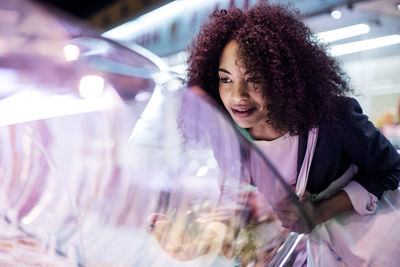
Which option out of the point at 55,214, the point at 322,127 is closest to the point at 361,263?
the point at 322,127

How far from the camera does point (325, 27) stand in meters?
1.12

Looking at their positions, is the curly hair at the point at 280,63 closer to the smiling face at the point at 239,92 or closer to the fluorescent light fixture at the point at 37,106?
the smiling face at the point at 239,92

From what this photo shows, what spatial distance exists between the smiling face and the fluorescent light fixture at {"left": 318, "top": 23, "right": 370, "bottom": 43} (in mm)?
428

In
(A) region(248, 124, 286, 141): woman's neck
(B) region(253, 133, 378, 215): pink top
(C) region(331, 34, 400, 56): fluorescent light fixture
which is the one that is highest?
(C) region(331, 34, 400, 56): fluorescent light fixture

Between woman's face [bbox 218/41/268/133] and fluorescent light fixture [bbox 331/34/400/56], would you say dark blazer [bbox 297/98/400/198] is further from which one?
fluorescent light fixture [bbox 331/34/400/56]

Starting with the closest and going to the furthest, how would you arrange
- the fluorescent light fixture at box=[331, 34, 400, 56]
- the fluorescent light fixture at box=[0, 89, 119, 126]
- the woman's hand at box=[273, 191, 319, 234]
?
the fluorescent light fixture at box=[0, 89, 119, 126]
the woman's hand at box=[273, 191, 319, 234]
the fluorescent light fixture at box=[331, 34, 400, 56]

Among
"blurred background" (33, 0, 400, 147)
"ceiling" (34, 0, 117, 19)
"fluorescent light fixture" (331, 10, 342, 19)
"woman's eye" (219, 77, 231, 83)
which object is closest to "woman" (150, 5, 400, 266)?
"woman's eye" (219, 77, 231, 83)

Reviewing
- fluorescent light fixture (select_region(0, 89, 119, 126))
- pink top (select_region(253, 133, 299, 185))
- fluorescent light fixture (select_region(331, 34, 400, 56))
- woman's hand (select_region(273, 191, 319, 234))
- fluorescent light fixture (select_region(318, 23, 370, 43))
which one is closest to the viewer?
fluorescent light fixture (select_region(0, 89, 119, 126))

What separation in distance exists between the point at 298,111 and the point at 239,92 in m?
0.15

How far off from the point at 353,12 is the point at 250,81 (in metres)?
0.61

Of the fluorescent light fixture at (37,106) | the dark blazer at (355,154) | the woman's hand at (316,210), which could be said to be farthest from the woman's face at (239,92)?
the fluorescent light fixture at (37,106)

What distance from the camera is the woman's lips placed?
0.82 meters

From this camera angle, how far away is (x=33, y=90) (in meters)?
0.51

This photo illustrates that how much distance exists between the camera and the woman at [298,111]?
0.79m
